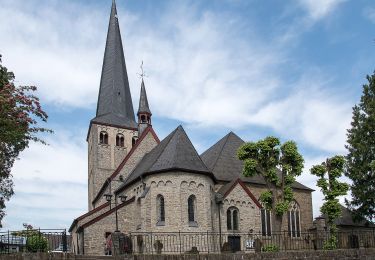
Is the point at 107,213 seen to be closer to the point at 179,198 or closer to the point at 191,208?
the point at 179,198

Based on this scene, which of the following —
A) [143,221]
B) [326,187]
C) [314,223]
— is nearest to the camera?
[326,187]

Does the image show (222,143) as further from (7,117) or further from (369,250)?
(7,117)

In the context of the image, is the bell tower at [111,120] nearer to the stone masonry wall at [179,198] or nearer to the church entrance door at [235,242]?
the stone masonry wall at [179,198]

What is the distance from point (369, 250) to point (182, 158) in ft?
46.9

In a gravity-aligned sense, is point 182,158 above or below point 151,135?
below

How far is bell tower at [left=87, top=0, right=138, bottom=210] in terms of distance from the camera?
4872 centimetres

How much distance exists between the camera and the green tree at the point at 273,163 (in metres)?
28.9

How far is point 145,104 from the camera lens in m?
50.5

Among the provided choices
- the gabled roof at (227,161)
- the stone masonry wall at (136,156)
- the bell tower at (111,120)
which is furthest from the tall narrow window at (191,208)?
the bell tower at (111,120)

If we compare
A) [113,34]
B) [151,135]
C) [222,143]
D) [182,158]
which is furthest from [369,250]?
[113,34]

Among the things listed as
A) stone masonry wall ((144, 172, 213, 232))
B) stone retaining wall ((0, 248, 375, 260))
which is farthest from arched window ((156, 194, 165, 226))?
stone retaining wall ((0, 248, 375, 260))

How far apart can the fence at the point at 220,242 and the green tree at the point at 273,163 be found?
7.19ft

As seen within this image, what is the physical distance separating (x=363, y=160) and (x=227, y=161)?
33.4 feet

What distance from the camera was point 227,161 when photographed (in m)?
38.8
